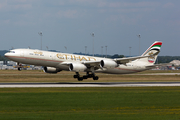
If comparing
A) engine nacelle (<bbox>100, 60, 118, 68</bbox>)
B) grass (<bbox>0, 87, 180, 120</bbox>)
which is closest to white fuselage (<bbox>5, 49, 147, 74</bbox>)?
engine nacelle (<bbox>100, 60, 118, 68</bbox>)

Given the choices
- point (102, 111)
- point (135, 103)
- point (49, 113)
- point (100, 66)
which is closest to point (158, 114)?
point (102, 111)

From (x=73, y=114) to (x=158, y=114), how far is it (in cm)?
625

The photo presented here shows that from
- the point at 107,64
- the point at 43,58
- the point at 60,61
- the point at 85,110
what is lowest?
the point at 85,110

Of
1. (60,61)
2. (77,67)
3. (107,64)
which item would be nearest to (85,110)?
(77,67)

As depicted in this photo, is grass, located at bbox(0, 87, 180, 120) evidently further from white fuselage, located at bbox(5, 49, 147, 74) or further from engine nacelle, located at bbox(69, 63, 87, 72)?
engine nacelle, located at bbox(69, 63, 87, 72)

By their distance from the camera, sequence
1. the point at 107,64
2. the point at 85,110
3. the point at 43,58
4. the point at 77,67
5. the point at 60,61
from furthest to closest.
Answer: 1. the point at 60,61
2. the point at 107,64
3. the point at 77,67
4. the point at 43,58
5. the point at 85,110

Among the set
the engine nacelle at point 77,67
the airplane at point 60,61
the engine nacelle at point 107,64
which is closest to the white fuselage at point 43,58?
the airplane at point 60,61

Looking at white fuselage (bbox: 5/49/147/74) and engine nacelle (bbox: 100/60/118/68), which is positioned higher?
white fuselage (bbox: 5/49/147/74)

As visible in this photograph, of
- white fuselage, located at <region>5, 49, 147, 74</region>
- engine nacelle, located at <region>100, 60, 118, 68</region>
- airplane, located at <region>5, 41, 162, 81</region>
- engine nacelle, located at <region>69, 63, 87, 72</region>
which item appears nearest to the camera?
white fuselage, located at <region>5, 49, 147, 74</region>

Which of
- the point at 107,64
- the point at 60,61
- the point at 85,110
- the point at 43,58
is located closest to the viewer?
the point at 85,110

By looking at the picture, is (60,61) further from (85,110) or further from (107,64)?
(85,110)

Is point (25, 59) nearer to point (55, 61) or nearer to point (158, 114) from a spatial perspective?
point (55, 61)

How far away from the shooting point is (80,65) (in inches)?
2140

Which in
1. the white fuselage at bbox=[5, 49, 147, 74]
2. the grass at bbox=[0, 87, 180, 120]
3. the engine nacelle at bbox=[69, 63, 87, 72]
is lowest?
the grass at bbox=[0, 87, 180, 120]
